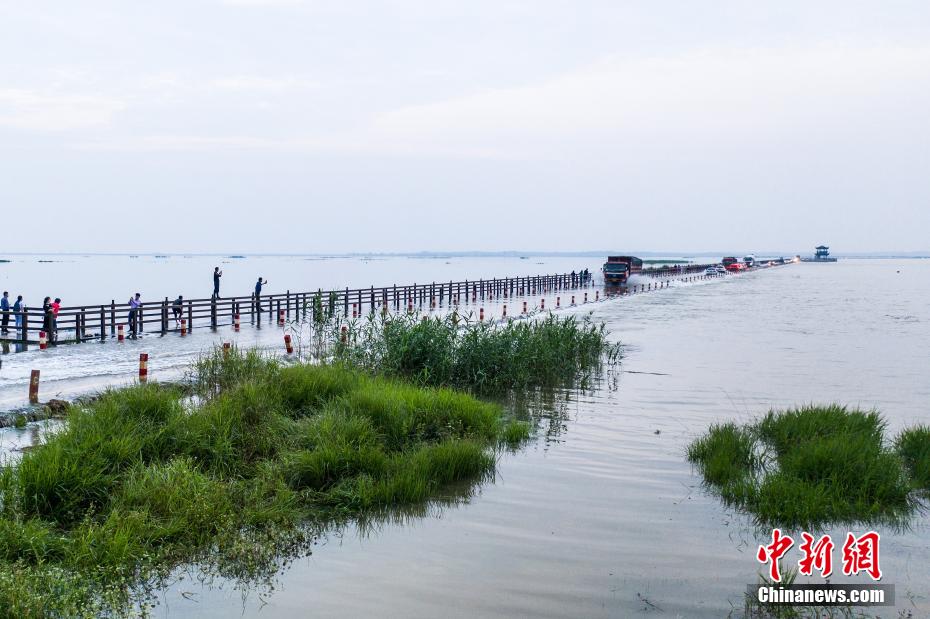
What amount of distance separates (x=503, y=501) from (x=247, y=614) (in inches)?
139

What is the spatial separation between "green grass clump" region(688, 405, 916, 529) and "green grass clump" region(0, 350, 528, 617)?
2.94 meters

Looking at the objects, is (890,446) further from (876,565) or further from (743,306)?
(743,306)

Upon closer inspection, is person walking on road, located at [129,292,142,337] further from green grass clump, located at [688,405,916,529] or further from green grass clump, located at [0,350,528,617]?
green grass clump, located at [688,405,916,529]

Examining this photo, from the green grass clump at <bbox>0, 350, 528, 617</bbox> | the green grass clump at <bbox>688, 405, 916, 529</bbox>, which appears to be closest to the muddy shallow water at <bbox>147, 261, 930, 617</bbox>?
the green grass clump at <bbox>688, 405, 916, 529</bbox>

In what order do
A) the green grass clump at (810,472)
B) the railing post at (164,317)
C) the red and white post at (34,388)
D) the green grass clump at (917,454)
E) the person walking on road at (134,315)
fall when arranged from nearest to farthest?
the green grass clump at (810,472) → the green grass clump at (917,454) → the red and white post at (34,388) → the person walking on road at (134,315) → the railing post at (164,317)

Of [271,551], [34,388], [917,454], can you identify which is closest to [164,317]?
[34,388]

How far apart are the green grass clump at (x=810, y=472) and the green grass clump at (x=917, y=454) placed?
16 cm

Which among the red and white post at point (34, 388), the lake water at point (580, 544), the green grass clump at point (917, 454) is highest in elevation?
the red and white post at point (34, 388)

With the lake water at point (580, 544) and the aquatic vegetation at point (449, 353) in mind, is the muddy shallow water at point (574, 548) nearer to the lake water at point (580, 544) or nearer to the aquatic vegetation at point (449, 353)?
the lake water at point (580, 544)

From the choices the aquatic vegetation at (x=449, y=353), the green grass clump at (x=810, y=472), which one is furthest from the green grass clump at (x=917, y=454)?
the aquatic vegetation at (x=449, y=353)

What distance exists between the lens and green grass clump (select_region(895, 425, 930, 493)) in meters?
9.51

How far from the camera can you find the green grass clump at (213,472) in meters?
6.47

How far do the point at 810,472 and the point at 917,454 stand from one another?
243 cm

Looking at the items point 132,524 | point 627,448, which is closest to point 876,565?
point 627,448
